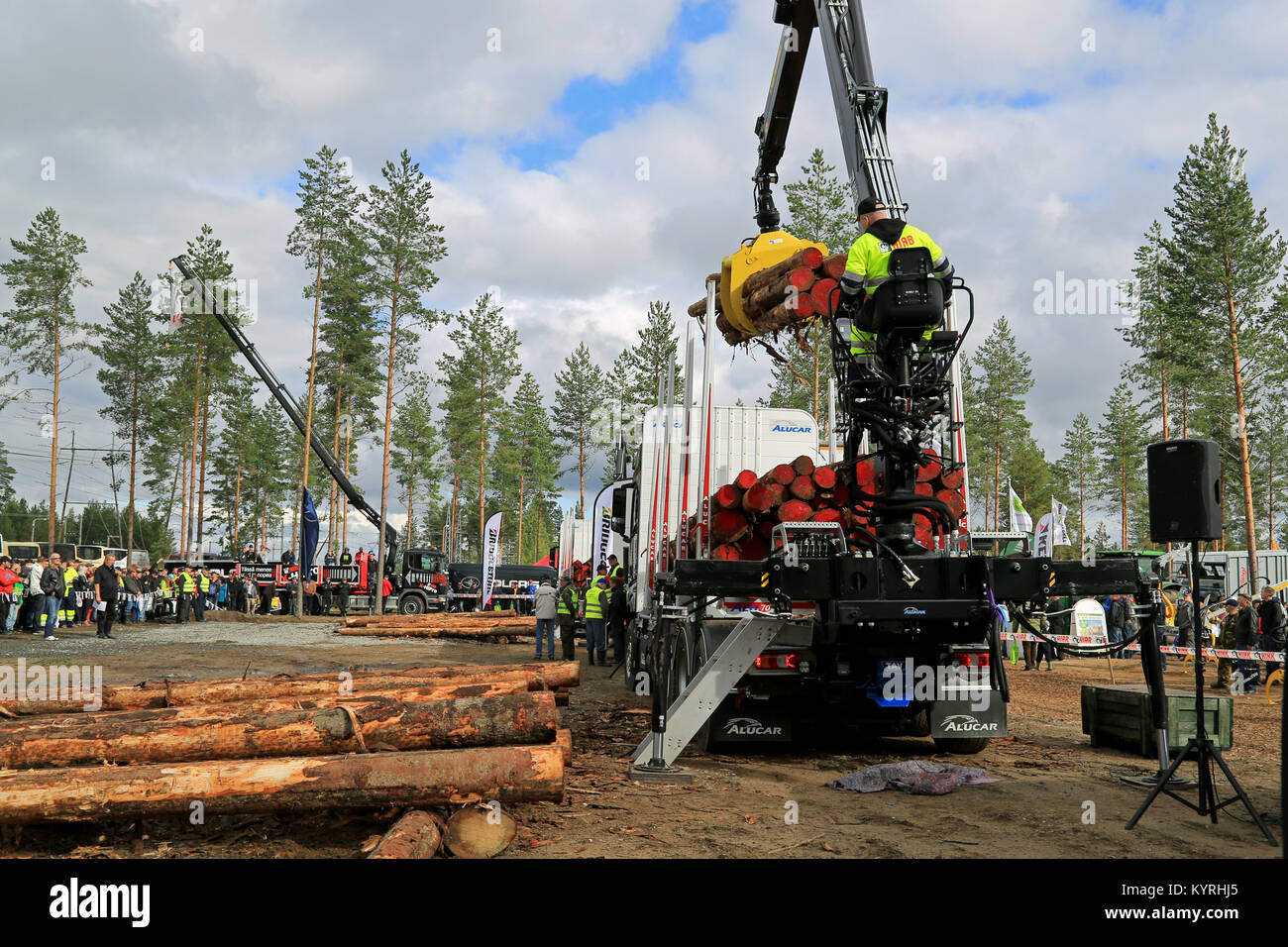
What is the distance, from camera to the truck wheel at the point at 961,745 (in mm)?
7832

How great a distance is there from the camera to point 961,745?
26.2 ft

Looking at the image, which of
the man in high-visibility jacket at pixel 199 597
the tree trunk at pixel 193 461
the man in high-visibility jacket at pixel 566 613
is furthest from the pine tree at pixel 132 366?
the man in high-visibility jacket at pixel 566 613

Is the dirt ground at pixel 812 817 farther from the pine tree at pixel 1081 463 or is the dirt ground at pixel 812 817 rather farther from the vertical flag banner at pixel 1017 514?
the pine tree at pixel 1081 463

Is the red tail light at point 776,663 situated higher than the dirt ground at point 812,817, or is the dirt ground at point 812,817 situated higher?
the red tail light at point 776,663

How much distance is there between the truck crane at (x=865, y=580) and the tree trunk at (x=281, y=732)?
3.59 ft

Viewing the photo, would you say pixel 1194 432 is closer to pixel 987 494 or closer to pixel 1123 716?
pixel 987 494

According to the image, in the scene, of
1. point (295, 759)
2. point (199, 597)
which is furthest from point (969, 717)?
point (199, 597)

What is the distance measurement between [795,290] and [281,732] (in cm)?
522

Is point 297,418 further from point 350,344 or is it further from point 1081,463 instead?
point 1081,463

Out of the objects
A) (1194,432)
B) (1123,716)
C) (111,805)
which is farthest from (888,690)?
(1194,432)

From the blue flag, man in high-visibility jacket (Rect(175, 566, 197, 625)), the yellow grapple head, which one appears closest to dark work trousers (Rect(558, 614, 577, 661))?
the yellow grapple head

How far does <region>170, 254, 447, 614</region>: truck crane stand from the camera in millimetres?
34750

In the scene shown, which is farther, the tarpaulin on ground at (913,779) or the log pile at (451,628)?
the log pile at (451,628)
